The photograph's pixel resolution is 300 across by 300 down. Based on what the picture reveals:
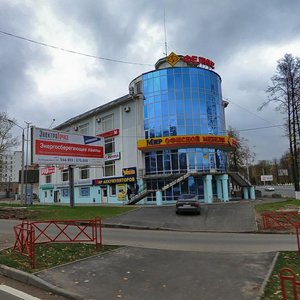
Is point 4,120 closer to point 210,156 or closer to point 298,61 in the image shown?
point 210,156

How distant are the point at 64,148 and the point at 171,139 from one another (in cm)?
1301

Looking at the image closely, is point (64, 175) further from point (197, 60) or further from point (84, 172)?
point (197, 60)

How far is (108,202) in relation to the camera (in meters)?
46.1

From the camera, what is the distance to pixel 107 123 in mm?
48812

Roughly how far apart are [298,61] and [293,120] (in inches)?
233

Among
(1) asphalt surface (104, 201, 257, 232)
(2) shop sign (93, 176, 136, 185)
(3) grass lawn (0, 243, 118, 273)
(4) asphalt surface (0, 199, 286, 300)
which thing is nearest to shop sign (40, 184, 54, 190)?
(2) shop sign (93, 176, 136, 185)

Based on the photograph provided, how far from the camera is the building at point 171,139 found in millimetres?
40344

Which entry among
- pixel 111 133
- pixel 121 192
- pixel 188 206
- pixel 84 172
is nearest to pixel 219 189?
pixel 121 192

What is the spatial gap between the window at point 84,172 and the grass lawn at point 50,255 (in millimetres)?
38698

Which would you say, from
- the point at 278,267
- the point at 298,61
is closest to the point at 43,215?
the point at 278,267

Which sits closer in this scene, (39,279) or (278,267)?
(39,279)

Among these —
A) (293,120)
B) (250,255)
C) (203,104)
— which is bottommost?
(250,255)

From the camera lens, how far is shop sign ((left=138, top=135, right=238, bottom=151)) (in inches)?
1570

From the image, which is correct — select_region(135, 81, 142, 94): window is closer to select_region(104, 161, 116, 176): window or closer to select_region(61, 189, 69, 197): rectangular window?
select_region(104, 161, 116, 176): window
